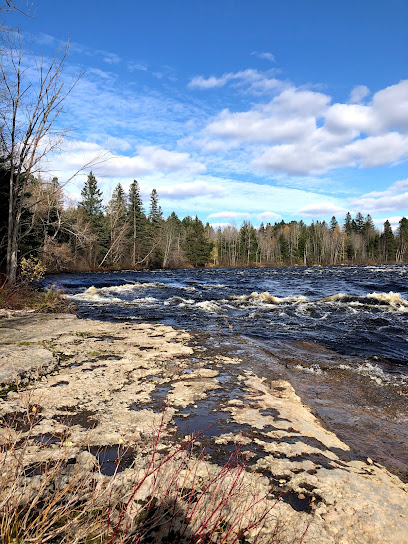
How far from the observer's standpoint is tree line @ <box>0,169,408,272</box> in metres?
17.8

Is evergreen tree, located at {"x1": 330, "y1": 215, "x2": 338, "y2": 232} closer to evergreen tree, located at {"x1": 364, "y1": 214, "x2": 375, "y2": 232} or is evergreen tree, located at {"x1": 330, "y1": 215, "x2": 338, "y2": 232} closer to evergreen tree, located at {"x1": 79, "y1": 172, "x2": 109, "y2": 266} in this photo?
evergreen tree, located at {"x1": 364, "y1": 214, "x2": 375, "y2": 232}

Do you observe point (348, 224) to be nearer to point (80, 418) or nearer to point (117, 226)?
point (117, 226)

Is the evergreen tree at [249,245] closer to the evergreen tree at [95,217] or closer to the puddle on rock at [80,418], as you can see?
the evergreen tree at [95,217]

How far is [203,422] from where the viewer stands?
130 inches

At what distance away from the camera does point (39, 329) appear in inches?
263

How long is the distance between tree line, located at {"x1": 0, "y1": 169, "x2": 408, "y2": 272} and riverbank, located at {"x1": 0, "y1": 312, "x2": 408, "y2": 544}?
8.60 m

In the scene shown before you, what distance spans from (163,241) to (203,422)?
54.6 m

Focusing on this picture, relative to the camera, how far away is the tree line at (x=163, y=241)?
17.8 meters

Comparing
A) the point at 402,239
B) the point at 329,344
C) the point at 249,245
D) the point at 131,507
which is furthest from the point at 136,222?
the point at 402,239

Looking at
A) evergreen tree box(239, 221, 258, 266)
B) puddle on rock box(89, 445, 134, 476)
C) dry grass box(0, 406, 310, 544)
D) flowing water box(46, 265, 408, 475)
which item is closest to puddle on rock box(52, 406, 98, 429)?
puddle on rock box(89, 445, 134, 476)

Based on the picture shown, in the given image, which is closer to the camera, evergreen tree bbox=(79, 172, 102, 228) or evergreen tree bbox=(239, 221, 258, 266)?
evergreen tree bbox=(79, 172, 102, 228)

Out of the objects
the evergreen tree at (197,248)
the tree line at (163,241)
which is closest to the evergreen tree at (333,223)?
the tree line at (163,241)

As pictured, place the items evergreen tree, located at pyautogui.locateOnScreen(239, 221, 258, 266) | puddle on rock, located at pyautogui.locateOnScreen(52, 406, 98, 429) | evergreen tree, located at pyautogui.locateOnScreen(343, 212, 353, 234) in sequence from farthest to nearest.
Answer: evergreen tree, located at pyautogui.locateOnScreen(343, 212, 353, 234)
evergreen tree, located at pyautogui.locateOnScreen(239, 221, 258, 266)
puddle on rock, located at pyautogui.locateOnScreen(52, 406, 98, 429)

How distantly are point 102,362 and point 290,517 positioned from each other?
11.9 ft
